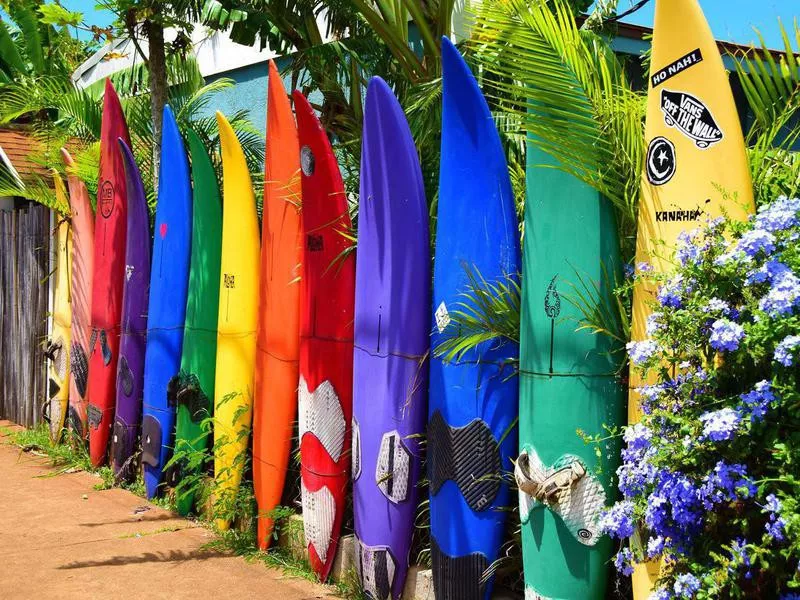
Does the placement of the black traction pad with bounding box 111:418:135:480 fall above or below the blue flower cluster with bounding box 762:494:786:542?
below

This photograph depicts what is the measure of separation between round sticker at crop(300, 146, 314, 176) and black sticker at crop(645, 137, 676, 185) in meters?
1.94

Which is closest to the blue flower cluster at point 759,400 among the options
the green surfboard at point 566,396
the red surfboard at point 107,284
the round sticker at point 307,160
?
the green surfboard at point 566,396

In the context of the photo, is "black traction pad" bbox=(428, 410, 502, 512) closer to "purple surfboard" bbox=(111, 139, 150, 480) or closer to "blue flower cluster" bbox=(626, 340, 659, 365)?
"blue flower cluster" bbox=(626, 340, 659, 365)

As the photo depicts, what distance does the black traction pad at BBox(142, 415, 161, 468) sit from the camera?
227 inches

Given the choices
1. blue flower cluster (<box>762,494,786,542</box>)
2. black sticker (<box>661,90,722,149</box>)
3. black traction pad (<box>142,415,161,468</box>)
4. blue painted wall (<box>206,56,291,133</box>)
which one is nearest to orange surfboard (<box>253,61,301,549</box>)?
black traction pad (<box>142,415,161,468</box>)

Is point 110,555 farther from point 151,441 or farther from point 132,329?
point 132,329

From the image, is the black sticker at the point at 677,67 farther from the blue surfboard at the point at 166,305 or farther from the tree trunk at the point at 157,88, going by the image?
the tree trunk at the point at 157,88

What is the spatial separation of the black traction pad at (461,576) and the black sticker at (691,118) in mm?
1793

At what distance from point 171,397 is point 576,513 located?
3.23 meters

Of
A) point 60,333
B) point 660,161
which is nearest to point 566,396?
point 660,161

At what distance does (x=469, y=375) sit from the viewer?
3.73 m

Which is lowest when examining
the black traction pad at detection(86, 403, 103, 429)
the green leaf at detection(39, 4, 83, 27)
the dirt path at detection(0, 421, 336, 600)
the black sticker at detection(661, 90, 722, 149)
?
the dirt path at detection(0, 421, 336, 600)

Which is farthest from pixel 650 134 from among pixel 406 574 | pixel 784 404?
pixel 406 574

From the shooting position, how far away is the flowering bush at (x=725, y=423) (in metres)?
2.26
